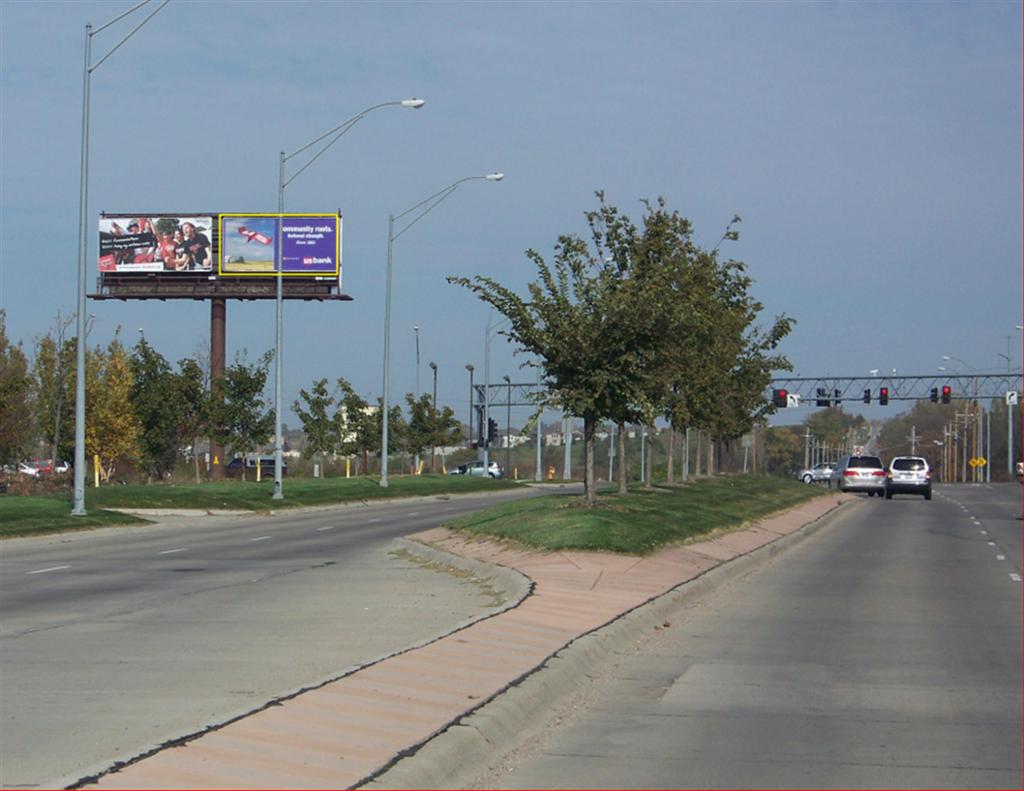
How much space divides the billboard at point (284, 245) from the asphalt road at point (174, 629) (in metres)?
38.6

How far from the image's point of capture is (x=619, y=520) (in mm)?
24688

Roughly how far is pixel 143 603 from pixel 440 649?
21.2ft

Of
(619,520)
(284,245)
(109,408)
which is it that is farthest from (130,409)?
(619,520)

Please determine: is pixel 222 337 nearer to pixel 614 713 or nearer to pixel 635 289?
pixel 635 289

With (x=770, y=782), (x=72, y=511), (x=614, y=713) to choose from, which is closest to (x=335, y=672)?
(x=614, y=713)

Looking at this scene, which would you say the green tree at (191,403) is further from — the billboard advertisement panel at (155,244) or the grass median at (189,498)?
the billboard advertisement panel at (155,244)

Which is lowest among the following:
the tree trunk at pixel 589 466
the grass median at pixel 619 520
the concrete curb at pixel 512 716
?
the concrete curb at pixel 512 716

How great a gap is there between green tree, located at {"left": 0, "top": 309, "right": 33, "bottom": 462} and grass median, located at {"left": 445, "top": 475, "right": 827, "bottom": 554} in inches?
735

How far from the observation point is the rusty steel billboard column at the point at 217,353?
193 ft

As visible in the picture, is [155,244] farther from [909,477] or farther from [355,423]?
[909,477]

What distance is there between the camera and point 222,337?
62625mm

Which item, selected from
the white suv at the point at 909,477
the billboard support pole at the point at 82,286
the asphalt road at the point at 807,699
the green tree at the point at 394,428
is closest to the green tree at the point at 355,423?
the green tree at the point at 394,428

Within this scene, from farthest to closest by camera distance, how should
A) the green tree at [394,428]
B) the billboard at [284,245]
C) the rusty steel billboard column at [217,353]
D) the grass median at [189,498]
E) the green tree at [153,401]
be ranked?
the green tree at [394,428] < the billboard at [284,245] < the rusty steel billboard column at [217,353] < the green tree at [153,401] < the grass median at [189,498]

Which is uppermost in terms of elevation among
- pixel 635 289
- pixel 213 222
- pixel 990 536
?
pixel 213 222
